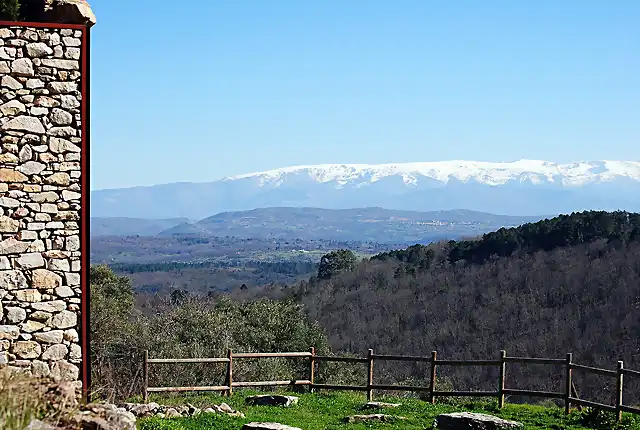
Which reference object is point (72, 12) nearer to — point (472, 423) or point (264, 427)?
point (264, 427)

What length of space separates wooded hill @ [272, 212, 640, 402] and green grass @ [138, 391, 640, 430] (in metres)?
18.1

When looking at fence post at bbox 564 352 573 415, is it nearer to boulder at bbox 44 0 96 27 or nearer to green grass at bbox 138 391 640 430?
green grass at bbox 138 391 640 430

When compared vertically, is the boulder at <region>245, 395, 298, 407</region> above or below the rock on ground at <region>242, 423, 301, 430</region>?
below

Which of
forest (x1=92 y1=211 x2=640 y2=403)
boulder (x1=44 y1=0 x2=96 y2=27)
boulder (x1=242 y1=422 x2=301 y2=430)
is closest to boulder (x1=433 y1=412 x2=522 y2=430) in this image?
boulder (x1=242 y1=422 x2=301 y2=430)

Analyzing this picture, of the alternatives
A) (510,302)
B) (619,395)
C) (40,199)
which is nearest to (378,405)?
(619,395)

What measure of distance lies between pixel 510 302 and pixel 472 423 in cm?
3544

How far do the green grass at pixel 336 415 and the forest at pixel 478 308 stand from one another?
8502mm

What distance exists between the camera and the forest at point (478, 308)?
109 ft

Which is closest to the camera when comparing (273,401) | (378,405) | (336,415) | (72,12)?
(72,12)

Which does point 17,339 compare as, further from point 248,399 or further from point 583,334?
point 583,334

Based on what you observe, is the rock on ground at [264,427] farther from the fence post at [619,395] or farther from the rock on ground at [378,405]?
the fence post at [619,395]

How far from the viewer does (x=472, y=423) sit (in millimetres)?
14812

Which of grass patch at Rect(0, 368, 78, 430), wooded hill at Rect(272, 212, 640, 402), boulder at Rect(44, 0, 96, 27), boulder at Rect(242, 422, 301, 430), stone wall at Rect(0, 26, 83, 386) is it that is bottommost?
wooded hill at Rect(272, 212, 640, 402)

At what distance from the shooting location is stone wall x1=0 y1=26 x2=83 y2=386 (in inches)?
445
